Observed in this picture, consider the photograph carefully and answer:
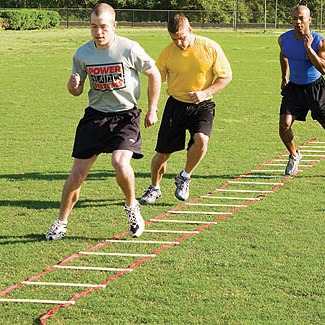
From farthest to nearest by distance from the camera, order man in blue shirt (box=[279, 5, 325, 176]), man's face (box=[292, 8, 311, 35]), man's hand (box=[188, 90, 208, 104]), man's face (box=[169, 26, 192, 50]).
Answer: man in blue shirt (box=[279, 5, 325, 176])
man's face (box=[292, 8, 311, 35])
man's hand (box=[188, 90, 208, 104])
man's face (box=[169, 26, 192, 50])

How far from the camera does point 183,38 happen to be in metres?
8.27

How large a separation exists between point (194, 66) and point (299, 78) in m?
2.05

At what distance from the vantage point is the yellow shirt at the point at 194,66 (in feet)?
27.7

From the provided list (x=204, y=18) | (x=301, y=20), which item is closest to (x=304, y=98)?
(x=301, y=20)

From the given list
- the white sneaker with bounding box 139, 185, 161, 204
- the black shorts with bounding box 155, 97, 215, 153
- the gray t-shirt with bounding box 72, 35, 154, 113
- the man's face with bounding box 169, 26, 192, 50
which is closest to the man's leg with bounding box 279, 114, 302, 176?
the black shorts with bounding box 155, 97, 215, 153

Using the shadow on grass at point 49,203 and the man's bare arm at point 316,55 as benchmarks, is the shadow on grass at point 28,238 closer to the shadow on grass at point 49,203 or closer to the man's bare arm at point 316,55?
the shadow on grass at point 49,203

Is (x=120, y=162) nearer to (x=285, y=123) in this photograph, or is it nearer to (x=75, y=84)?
(x=75, y=84)

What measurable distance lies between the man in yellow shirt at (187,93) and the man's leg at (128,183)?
1.38 metres

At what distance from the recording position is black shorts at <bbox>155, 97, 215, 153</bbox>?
866 cm

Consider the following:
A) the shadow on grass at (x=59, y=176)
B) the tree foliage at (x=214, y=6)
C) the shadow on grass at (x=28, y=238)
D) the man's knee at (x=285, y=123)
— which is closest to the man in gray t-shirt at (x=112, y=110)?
the shadow on grass at (x=28, y=238)

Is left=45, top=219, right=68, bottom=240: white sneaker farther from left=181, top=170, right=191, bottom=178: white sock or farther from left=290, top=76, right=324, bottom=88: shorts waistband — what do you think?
left=290, top=76, right=324, bottom=88: shorts waistband

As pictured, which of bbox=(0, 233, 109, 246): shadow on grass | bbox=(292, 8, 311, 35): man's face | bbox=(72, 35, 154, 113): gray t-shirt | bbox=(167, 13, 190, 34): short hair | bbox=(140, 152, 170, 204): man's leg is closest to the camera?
bbox=(72, 35, 154, 113): gray t-shirt

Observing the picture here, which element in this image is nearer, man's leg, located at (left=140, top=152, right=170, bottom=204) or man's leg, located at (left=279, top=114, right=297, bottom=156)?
man's leg, located at (left=140, top=152, right=170, bottom=204)

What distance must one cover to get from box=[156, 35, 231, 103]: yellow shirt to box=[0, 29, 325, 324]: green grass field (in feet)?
4.03
